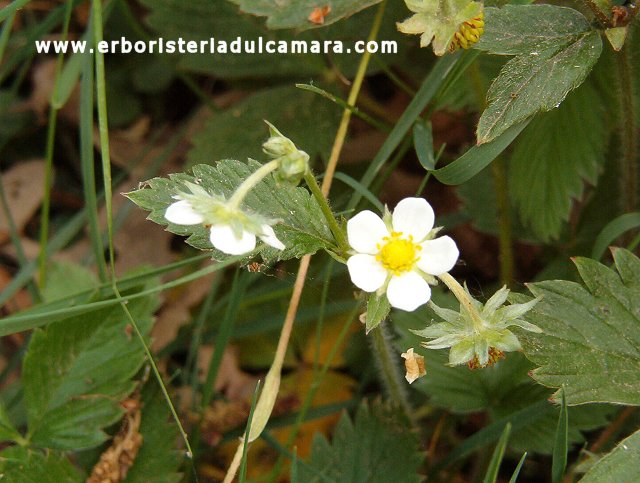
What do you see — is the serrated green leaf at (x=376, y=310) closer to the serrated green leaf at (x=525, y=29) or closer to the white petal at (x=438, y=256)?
the white petal at (x=438, y=256)

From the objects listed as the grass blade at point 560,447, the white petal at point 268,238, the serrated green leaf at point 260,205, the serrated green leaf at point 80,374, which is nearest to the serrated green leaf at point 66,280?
the serrated green leaf at point 80,374

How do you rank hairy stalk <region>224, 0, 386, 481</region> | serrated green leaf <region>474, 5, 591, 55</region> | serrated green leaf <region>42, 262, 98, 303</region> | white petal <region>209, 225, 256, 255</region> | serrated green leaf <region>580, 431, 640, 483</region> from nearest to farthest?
white petal <region>209, 225, 256, 255</region> → serrated green leaf <region>580, 431, 640, 483</region> → serrated green leaf <region>474, 5, 591, 55</region> → hairy stalk <region>224, 0, 386, 481</region> → serrated green leaf <region>42, 262, 98, 303</region>

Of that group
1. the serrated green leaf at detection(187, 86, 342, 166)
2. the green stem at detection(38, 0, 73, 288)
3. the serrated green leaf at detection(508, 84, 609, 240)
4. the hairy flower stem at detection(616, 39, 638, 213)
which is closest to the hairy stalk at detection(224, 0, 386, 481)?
the serrated green leaf at detection(187, 86, 342, 166)

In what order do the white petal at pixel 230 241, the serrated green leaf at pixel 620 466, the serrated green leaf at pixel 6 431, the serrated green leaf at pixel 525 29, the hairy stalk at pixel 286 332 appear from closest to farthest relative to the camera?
the white petal at pixel 230 241, the serrated green leaf at pixel 620 466, the serrated green leaf at pixel 525 29, the hairy stalk at pixel 286 332, the serrated green leaf at pixel 6 431

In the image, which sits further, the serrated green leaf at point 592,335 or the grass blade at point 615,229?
the grass blade at point 615,229

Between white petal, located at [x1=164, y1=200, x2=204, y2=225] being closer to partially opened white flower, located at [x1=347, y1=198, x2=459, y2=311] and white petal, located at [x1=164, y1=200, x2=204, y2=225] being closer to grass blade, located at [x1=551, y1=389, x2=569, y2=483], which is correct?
partially opened white flower, located at [x1=347, y1=198, x2=459, y2=311]

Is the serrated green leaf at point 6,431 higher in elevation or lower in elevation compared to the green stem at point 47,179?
lower
